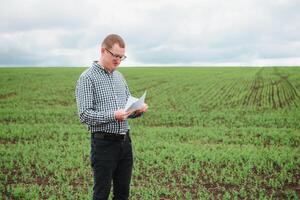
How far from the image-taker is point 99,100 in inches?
175

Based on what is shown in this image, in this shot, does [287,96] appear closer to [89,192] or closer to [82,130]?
[82,130]

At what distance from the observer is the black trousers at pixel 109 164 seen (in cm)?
441

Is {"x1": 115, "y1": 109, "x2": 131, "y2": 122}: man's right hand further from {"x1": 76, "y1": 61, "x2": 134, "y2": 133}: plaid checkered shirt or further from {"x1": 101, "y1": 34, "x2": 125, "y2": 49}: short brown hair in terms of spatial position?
{"x1": 101, "y1": 34, "x2": 125, "y2": 49}: short brown hair

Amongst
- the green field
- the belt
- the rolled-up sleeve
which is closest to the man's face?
the rolled-up sleeve

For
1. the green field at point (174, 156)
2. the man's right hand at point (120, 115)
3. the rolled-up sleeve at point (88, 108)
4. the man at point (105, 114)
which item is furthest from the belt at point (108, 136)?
the green field at point (174, 156)

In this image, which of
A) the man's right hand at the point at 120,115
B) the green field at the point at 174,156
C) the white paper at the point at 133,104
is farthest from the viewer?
the green field at the point at 174,156

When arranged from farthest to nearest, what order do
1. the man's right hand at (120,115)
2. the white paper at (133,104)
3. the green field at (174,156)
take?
the green field at (174,156) → the white paper at (133,104) → the man's right hand at (120,115)

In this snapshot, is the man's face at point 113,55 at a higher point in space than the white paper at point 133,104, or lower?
higher

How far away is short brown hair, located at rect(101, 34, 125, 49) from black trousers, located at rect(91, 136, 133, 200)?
99cm

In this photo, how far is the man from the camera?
4316 millimetres

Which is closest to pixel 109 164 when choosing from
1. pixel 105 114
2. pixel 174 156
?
pixel 105 114

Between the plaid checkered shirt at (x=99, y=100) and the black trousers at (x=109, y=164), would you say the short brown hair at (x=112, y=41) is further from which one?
the black trousers at (x=109, y=164)

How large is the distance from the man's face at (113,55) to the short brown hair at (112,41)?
33 mm

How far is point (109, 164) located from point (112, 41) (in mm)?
1289
